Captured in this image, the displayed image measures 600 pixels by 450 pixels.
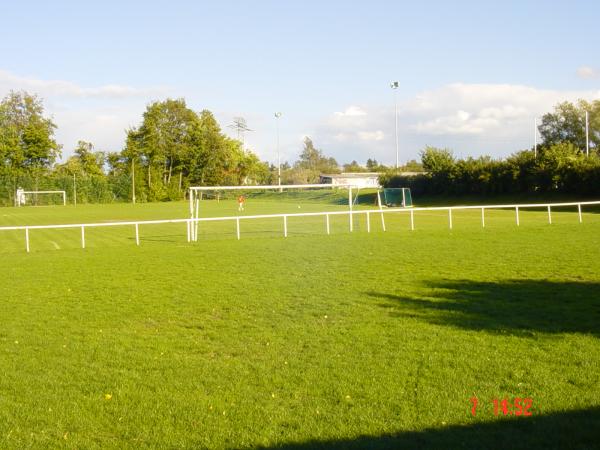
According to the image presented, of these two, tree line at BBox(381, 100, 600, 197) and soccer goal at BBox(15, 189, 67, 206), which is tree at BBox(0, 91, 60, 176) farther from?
tree line at BBox(381, 100, 600, 197)

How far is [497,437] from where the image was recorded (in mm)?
4535

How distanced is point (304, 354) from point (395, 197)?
5077 centimetres

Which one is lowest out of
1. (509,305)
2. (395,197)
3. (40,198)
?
(509,305)

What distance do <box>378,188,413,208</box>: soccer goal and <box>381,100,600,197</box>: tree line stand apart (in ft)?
18.4

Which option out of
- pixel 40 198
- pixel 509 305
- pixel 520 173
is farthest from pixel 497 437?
pixel 40 198

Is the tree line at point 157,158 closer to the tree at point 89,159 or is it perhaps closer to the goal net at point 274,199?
the tree at point 89,159

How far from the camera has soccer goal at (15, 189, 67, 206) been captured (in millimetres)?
67613

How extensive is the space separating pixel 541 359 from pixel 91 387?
167 inches

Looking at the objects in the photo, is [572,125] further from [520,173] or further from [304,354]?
[304,354]

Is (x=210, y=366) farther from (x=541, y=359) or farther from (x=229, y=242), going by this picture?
(x=229, y=242)

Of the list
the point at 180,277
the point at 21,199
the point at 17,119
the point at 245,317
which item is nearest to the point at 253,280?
the point at 180,277

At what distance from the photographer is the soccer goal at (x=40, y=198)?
67613 mm
